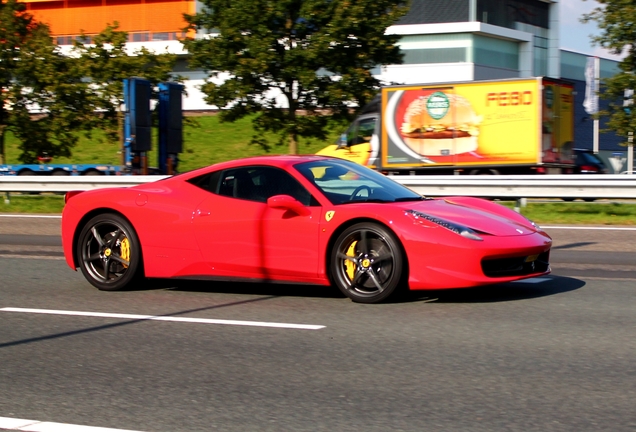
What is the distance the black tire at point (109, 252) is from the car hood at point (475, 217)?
2.61 meters

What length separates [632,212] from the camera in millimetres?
17016

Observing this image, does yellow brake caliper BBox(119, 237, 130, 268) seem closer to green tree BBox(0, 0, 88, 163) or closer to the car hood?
the car hood

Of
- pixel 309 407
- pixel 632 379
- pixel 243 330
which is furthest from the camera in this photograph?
pixel 243 330

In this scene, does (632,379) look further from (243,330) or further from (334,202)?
(334,202)

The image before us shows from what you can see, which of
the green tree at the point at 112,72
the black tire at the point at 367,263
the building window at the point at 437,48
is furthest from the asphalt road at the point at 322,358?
the building window at the point at 437,48

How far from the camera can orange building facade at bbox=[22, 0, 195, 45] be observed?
59.0 metres

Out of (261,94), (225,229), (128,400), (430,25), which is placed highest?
(430,25)

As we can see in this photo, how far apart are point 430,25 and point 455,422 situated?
51.9 meters

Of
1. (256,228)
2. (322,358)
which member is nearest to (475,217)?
(256,228)

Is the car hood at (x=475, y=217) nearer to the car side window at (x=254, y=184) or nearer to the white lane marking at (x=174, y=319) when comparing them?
the car side window at (x=254, y=184)

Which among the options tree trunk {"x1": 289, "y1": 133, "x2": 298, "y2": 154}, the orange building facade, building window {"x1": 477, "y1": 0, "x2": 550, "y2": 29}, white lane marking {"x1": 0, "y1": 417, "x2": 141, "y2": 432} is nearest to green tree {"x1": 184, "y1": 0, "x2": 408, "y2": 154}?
tree trunk {"x1": 289, "y1": 133, "x2": 298, "y2": 154}

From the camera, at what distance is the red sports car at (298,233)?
6.95 m

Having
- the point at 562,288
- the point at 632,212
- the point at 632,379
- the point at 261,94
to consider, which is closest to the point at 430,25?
the point at 261,94

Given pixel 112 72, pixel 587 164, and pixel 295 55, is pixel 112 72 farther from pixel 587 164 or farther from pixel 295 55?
pixel 587 164
